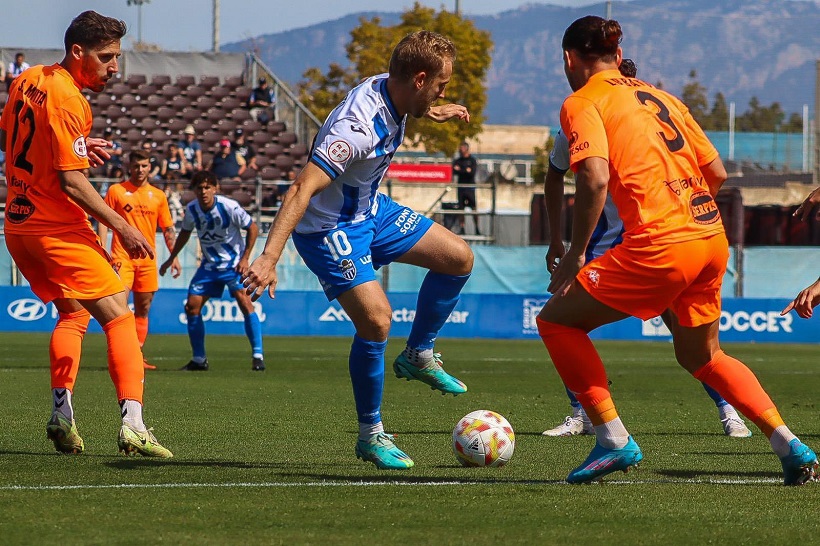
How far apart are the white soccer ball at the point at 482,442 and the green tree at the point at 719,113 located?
1450 inches

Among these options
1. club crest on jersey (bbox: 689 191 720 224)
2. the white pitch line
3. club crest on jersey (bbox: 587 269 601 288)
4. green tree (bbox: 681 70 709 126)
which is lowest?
the white pitch line

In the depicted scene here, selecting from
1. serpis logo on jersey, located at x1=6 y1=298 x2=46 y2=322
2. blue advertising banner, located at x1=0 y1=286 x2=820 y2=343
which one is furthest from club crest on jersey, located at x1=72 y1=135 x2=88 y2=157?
serpis logo on jersey, located at x1=6 y1=298 x2=46 y2=322

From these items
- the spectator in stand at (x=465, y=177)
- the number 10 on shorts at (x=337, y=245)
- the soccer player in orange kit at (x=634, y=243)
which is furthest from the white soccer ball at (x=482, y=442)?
the spectator in stand at (x=465, y=177)

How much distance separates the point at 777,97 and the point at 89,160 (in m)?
45.4

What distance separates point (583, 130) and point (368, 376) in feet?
6.19

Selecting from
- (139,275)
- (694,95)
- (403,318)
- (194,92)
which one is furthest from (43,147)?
(694,95)

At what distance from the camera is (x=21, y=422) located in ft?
27.3

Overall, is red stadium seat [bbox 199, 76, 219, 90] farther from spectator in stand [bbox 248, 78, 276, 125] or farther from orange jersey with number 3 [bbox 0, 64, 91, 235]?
orange jersey with number 3 [bbox 0, 64, 91, 235]

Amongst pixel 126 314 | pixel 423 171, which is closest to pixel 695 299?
pixel 126 314

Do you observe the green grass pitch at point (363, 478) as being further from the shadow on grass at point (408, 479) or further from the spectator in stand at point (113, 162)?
the spectator in stand at point (113, 162)

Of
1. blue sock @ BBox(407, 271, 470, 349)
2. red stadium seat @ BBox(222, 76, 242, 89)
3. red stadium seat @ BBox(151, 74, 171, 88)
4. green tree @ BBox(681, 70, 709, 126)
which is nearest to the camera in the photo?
blue sock @ BBox(407, 271, 470, 349)

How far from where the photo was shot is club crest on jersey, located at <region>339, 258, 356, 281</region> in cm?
624

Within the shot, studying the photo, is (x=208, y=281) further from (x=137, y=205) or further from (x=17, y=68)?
(x=17, y=68)

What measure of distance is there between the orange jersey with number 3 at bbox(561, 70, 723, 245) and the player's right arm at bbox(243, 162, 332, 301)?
120 centimetres
